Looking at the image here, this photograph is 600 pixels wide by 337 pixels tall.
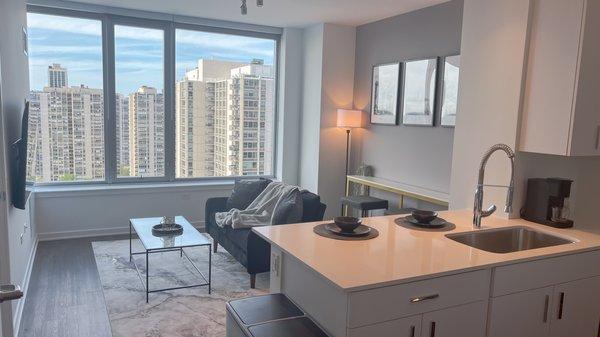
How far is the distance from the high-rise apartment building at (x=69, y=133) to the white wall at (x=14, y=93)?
1064mm

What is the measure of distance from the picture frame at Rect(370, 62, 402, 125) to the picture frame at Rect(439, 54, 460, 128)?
2.30ft

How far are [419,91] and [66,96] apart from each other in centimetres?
416

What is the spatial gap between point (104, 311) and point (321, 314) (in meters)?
2.25

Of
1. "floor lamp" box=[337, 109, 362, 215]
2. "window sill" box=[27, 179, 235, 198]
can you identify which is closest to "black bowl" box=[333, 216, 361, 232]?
"floor lamp" box=[337, 109, 362, 215]

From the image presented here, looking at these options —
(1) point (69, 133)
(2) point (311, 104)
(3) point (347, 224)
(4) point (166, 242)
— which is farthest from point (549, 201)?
(1) point (69, 133)

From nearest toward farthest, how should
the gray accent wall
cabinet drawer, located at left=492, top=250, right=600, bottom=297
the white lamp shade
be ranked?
cabinet drawer, located at left=492, top=250, right=600, bottom=297, the gray accent wall, the white lamp shade

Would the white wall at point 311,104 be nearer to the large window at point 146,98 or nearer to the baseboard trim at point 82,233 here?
the large window at point 146,98

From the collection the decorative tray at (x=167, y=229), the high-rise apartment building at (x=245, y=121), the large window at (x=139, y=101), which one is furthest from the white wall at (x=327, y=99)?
the decorative tray at (x=167, y=229)

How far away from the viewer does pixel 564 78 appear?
8.08 feet

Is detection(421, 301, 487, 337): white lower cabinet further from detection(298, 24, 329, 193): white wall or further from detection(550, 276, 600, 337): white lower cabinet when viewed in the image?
detection(298, 24, 329, 193): white wall

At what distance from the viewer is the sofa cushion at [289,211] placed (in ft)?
13.1

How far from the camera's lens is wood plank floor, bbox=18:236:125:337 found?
10.2 ft

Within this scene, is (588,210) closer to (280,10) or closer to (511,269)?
(511,269)

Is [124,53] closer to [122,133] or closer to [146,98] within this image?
[146,98]
